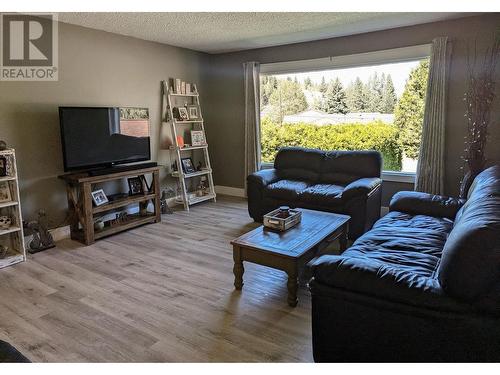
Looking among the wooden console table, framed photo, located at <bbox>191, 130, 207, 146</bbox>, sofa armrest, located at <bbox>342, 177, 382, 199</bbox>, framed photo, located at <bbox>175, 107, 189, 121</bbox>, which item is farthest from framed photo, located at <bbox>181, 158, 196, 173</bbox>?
sofa armrest, located at <bbox>342, 177, 382, 199</bbox>

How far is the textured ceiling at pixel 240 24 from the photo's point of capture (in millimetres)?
3670

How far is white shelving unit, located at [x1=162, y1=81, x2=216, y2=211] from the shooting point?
507 cm

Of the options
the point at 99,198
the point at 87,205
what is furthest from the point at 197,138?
the point at 87,205

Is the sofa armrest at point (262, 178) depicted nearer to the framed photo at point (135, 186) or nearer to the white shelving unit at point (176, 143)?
the white shelving unit at point (176, 143)

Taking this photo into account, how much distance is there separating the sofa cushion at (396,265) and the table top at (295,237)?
1.08 ft

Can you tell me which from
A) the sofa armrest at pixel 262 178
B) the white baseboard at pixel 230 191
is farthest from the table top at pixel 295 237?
the white baseboard at pixel 230 191

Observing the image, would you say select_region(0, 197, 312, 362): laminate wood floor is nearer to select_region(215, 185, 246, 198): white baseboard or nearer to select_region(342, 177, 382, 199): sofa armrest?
select_region(342, 177, 382, 199): sofa armrest

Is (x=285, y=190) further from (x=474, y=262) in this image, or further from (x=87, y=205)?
(x=474, y=262)

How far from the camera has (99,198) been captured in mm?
3965

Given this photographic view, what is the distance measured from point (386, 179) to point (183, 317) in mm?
3325

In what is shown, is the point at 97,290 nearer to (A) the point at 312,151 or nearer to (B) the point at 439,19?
(A) the point at 312,151

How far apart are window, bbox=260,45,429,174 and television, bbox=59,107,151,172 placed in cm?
206

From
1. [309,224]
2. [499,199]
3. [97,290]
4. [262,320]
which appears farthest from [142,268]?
[499,199]

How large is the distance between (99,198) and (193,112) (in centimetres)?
219
